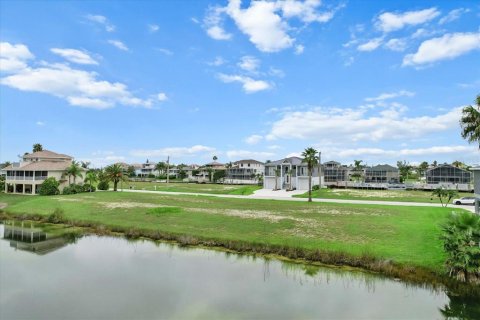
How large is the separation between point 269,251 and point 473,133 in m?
30.9

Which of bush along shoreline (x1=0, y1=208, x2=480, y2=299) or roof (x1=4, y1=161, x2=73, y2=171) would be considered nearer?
bush along shoreline (x1=0, y1=208, x2=480, y2=299)

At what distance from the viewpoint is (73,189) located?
73750mm

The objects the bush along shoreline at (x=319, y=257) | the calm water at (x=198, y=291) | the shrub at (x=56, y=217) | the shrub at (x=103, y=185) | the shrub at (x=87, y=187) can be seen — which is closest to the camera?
the calm water at (x=198, y=291)

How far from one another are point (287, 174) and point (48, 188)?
57.1 meters

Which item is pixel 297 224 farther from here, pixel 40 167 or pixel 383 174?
pixel 383 174

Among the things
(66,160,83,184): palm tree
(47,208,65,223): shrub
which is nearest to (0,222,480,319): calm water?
(47,208,65,223): shrub

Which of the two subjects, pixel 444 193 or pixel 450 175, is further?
pixel 450 175

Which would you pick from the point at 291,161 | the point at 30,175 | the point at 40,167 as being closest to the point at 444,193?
the point at 291,161

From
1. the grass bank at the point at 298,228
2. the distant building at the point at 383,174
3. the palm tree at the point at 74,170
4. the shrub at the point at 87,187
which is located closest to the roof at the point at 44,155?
the palm tree at the point at 74,170

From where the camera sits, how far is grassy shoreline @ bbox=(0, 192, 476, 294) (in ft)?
82.1

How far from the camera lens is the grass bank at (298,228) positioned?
25312 mm

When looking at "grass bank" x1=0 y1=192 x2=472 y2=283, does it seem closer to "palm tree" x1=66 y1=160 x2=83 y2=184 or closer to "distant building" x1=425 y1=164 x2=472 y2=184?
"palm tree" x1=66 y1=160 x2=83 y2=184

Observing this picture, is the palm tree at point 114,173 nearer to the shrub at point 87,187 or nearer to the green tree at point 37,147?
the shrub at point 87,187

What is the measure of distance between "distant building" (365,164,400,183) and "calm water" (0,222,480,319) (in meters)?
113
